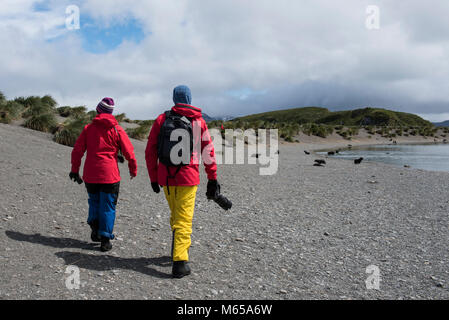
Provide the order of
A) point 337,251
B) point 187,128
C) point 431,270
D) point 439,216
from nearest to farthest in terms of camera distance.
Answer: point 187,128 < point 431,270 < point 337,251 < point 439,216

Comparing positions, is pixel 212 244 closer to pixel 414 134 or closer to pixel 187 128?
pixel 187 128

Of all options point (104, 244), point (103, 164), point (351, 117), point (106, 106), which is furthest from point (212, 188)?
point (351, 117)

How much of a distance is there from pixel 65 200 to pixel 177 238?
3.99m

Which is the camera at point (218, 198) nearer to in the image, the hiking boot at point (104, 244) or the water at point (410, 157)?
the hiking boot at point (104, 244)

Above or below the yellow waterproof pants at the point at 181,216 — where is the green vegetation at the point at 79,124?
Result: above

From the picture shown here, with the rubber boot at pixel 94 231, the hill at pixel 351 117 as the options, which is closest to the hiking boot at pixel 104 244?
the rubber boot at pixel 94 231

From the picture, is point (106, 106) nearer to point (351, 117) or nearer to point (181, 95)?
point (181, 95)

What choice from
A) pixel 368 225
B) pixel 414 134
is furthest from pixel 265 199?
pixel 414 134

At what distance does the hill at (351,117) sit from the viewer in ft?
394

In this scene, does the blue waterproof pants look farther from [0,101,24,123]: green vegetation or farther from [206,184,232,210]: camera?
[0,101,24,123]: green vegetation

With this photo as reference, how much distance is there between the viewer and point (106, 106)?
16.2 feet

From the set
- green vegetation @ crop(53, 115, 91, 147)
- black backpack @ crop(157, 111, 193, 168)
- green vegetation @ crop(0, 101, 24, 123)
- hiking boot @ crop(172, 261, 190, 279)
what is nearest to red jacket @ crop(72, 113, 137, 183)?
black backpack @ crop(157, 111, 193, 168)

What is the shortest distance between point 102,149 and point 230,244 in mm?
2515

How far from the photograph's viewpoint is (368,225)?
680 cm
